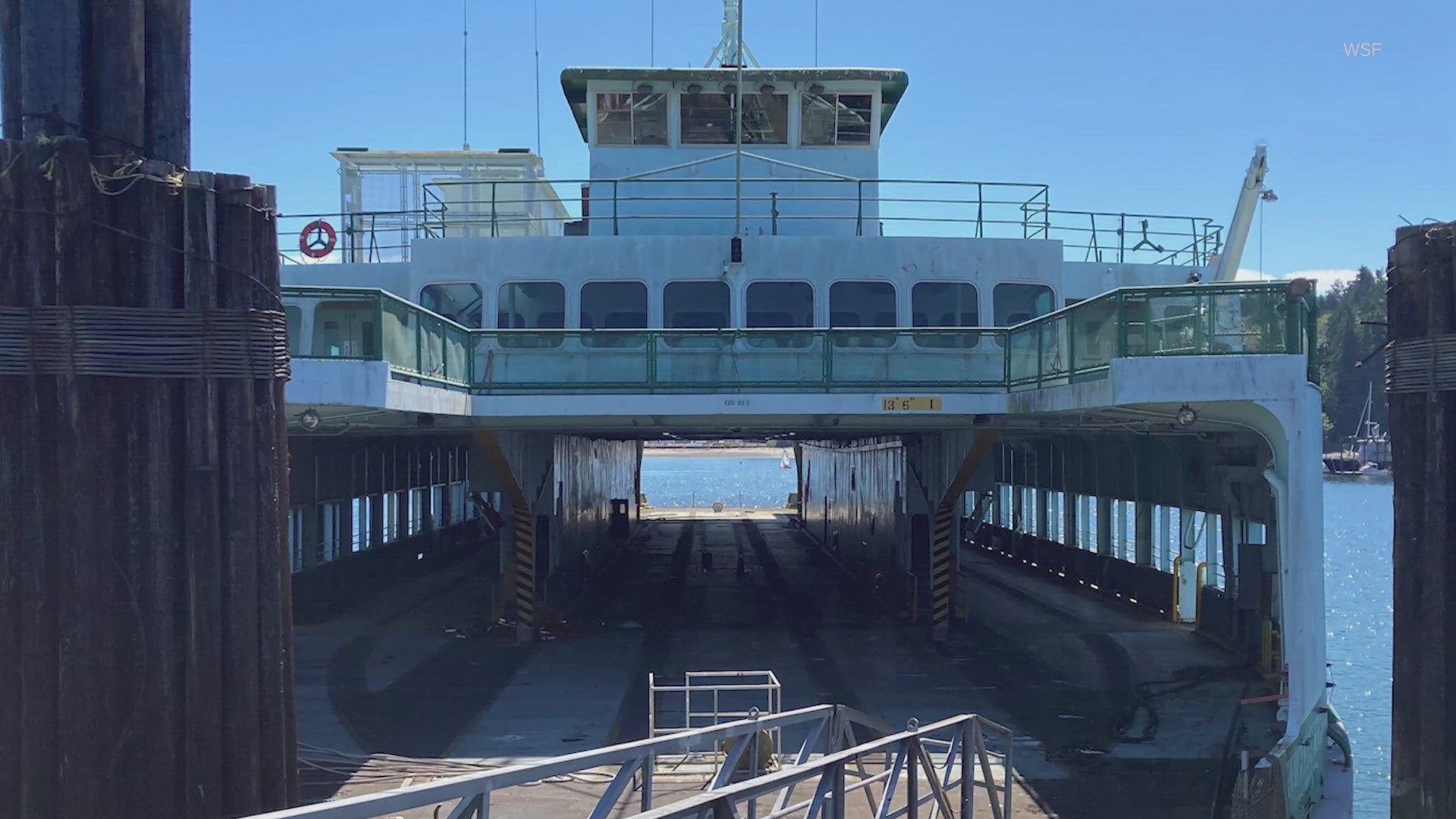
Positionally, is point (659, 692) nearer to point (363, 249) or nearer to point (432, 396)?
point (432, 396)

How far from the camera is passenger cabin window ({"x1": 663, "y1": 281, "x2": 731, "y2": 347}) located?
21219 mm

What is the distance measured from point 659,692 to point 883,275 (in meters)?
7.78

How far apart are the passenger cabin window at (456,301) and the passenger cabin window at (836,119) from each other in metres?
7.71

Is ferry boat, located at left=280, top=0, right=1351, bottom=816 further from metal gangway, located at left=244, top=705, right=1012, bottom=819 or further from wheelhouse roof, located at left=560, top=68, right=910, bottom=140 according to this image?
metal gangway, located at left=244, top=705, right=1012, bottom=819

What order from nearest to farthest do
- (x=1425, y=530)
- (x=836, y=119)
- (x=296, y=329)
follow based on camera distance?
(x=1425, y=530), (x=296, y=329), (x=836, y=119)

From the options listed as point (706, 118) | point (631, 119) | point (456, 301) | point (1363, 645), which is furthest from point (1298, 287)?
point (1363, 645)

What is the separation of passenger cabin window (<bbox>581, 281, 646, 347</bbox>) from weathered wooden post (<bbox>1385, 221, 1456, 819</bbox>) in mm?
12866

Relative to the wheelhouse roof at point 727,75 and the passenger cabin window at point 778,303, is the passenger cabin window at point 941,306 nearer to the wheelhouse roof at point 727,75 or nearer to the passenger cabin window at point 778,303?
the passenger cabin window at point 778,303

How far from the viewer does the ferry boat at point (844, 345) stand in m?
13.2

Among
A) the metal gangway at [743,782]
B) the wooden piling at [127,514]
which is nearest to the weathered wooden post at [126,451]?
the wooden piling at [127,514]

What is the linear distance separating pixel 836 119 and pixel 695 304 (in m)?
6.23

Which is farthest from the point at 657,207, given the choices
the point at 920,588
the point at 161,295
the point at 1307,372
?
the point at 161,295

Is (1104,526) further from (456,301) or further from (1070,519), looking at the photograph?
(456,301)

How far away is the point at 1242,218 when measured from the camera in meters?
23.6
